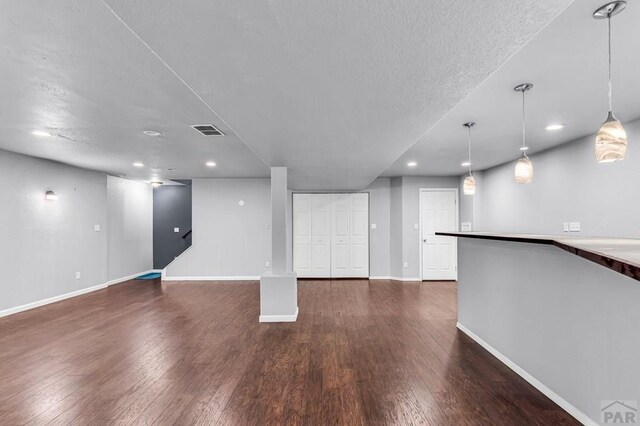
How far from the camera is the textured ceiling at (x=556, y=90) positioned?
5.86 feet

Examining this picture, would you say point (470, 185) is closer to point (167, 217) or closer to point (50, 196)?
point (50, 196)

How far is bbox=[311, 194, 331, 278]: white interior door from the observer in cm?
741

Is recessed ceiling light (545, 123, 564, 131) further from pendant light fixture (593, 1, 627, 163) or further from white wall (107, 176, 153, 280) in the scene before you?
white wall (107, 176, 153, 280)

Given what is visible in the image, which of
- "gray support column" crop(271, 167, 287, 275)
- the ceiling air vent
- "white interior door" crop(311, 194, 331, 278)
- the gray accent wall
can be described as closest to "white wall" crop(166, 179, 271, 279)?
"white interior door" crop(311, 194, 331, 278)

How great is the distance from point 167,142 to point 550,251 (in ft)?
14.5

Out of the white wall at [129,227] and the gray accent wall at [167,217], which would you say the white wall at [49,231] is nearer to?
the white wall at [129,227]

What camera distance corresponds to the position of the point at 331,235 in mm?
7438

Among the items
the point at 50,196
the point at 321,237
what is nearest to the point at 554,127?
the point at 321,237

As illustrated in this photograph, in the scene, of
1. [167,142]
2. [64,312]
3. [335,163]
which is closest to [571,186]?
[335,163]

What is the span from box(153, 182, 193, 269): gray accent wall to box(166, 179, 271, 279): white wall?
129 centimetres

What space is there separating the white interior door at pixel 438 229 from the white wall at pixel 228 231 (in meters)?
3.67

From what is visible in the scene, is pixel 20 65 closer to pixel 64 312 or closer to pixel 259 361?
pixel 259 361

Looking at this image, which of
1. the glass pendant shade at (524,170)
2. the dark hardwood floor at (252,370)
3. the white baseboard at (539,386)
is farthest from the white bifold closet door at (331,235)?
the glass pendant shade at (524,170)

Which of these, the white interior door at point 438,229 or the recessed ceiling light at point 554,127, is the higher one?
the recessed ceiling light at point 554,127
